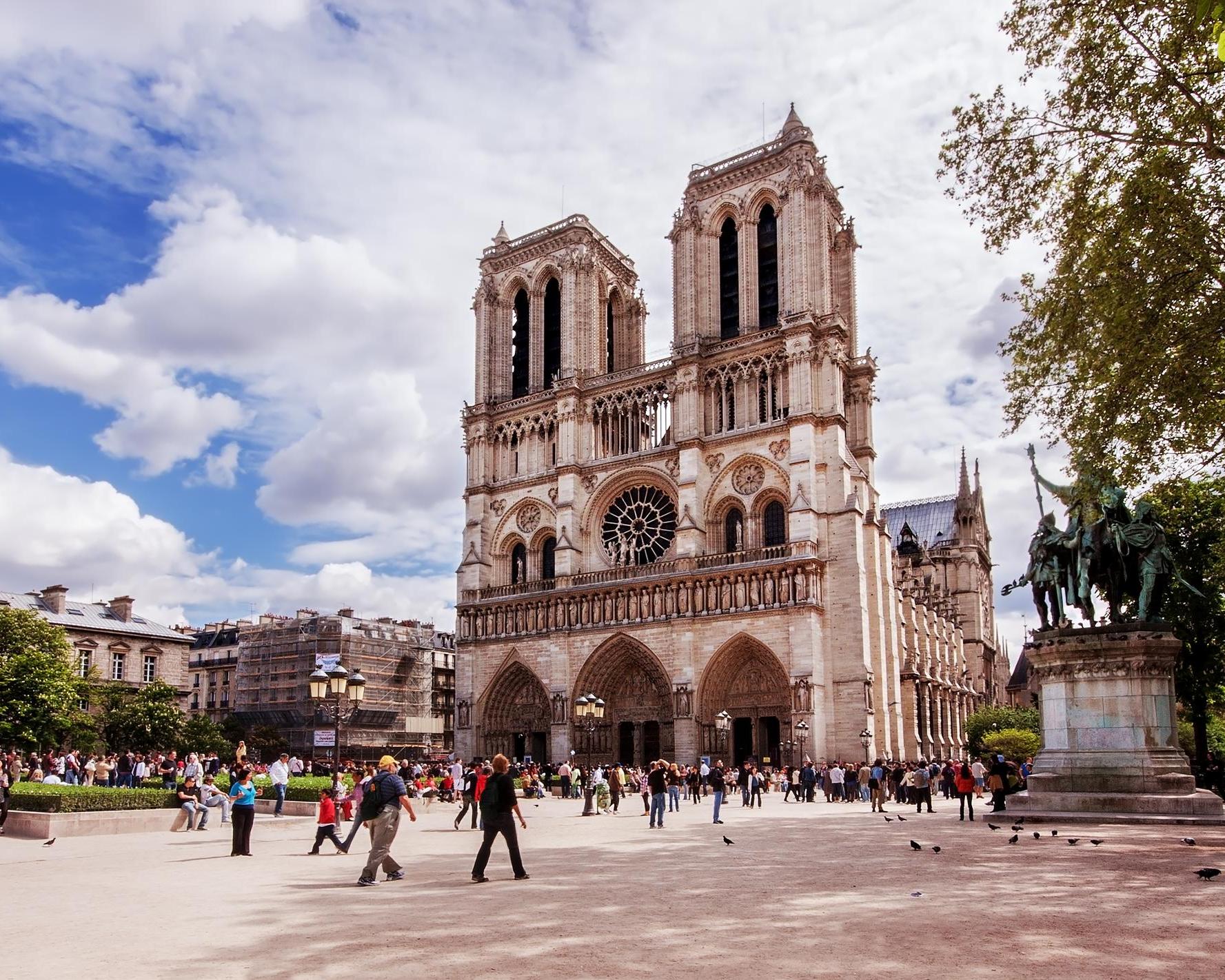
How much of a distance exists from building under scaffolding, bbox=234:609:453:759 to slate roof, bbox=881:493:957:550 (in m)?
34.5

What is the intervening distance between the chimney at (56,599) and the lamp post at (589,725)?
28654 mm

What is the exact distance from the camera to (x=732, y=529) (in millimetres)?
45312

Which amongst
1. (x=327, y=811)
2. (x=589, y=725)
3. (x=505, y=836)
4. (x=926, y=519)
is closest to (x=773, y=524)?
(x=589, y=725)

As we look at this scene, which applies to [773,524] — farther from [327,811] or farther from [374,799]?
[374,799]

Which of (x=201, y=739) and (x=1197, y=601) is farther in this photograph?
(x=201, y=739)

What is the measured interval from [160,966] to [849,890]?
20.9ft

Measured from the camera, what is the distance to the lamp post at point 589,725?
2505 centimetres

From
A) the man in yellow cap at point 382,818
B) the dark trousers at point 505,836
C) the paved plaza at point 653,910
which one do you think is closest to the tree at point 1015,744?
the paved plaza at point 653,910

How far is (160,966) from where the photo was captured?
7.29 metres

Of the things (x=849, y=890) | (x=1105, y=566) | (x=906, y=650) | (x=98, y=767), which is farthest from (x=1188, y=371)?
(x=906, y=650)

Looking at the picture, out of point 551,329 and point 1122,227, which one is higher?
point 551,329

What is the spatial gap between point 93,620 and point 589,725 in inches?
1241

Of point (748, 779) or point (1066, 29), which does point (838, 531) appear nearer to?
point (748, 779)

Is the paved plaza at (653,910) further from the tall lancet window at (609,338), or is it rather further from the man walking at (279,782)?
the tall lancet window at (609,338)
